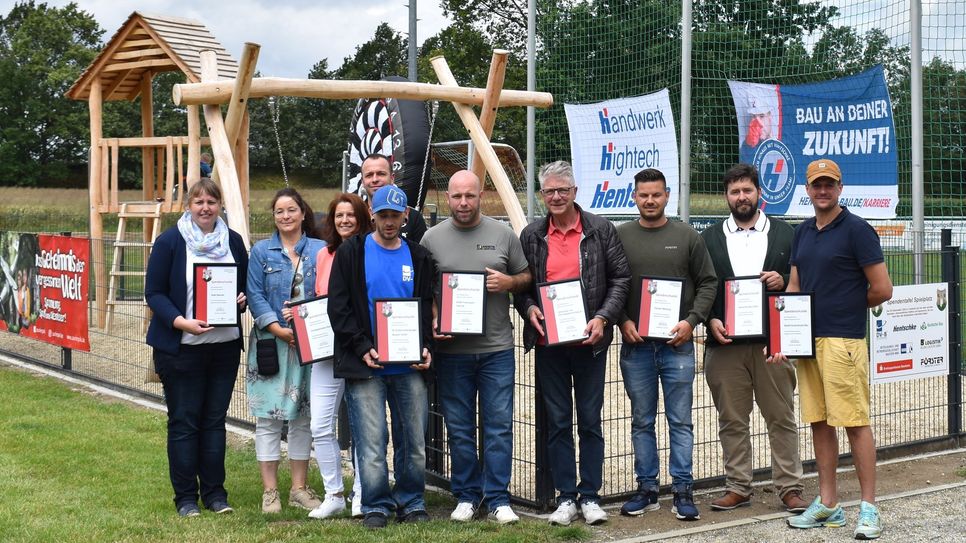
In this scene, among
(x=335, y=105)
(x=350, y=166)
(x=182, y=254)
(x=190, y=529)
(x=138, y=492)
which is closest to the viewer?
(x=190, y=529)

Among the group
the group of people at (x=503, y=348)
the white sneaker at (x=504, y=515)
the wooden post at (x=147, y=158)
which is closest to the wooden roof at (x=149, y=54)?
the wooden post at (x=147, y=158)

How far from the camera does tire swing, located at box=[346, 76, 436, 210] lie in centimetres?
838

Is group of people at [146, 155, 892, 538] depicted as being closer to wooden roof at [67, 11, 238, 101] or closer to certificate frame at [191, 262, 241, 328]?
certificate frame at [191, 262, 241, 328]

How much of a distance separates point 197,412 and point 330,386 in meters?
0.82

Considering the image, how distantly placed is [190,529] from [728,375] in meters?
3.06

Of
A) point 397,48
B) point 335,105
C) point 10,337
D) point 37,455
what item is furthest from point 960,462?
point 397,48

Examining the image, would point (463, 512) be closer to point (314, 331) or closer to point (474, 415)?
point (474, 415)

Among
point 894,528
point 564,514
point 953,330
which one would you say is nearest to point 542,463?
point 564,514

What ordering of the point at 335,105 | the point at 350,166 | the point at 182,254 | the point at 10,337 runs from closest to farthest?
the point at 182,254 < the point at 350,166 < the point at 10,337 < the point at 335,105

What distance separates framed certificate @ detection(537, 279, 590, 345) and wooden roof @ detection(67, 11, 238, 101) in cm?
704

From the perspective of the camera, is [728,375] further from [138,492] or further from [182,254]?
[138,492]

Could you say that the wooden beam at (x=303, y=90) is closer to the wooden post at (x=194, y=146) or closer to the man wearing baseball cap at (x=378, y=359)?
the wooden post at (x=194, y=146)

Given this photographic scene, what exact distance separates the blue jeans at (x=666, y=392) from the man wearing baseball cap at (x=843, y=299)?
0.54 m

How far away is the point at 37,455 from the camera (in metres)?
7.24
